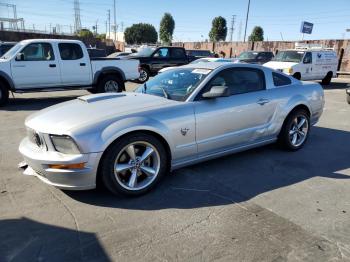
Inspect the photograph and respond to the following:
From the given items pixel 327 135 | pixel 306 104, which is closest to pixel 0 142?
pixel 306 104

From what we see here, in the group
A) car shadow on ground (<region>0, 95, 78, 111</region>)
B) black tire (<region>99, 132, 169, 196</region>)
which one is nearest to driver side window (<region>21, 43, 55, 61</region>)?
car shadow on ground (<region>0, 95, 78, 111</region>)

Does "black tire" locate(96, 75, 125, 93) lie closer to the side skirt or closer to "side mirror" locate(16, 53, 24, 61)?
"side mirror" locate(16, 53, 24, 61)

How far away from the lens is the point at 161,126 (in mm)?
3969

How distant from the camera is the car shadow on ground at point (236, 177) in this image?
384 cm

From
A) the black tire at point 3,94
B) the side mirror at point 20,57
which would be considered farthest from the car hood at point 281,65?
the black tire at point 3,94

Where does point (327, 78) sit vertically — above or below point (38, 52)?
below

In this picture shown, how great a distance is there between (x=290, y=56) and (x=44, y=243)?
15251mm

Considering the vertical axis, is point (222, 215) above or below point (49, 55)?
below

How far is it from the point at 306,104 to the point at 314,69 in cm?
1156

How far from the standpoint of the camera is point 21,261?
9.05 feet

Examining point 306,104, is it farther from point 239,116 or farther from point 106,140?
point 106,140

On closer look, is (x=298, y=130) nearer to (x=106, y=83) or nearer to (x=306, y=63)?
(x=106, y=83)

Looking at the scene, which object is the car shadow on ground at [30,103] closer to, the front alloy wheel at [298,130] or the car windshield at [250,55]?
the front alloy wheel at [298,130]

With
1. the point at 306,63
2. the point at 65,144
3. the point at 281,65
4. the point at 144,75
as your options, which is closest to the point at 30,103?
the point at 144,75
